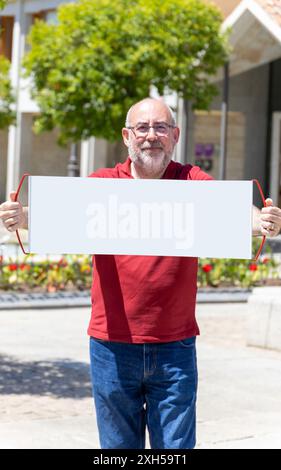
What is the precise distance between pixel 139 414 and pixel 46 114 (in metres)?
22.3

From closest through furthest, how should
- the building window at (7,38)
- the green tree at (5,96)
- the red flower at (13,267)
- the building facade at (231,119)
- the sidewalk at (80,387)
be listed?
the sidewalk at (80,387), the red flower at (13,267), the building facade at (231,119), the green tree at (5,96), the building window at (7,38)

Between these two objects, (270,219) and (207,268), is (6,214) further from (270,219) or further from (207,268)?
(207,268)

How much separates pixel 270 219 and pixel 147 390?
921mm

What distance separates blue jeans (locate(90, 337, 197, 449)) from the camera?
4234mm

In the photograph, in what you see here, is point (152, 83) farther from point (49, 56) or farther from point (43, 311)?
point (43, 311)

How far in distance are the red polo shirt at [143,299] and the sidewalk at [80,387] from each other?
2.67 meters

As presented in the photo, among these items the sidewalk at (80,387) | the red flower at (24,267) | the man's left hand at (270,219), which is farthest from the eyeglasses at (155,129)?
the red flower at (24,267)

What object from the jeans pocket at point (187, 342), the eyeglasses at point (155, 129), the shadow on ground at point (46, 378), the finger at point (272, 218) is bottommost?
the shadow on ground at point (46, 378)

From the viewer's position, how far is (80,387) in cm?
893

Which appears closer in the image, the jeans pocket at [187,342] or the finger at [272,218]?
the finger at [272,218]

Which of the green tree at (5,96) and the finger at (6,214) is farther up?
the green tree at (5,96)

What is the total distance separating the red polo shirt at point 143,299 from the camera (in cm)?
418

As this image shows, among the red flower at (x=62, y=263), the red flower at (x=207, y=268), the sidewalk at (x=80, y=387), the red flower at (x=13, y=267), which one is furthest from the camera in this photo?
the red flower at (x=207, y=268)

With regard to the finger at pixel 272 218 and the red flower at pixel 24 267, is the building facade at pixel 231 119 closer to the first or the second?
the red flower at pixel 24 267
